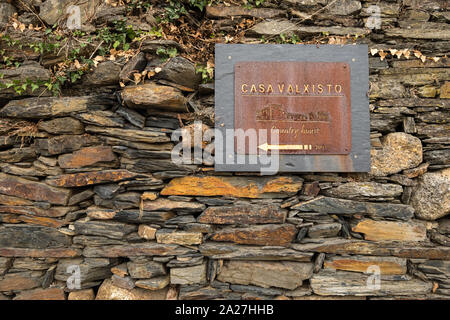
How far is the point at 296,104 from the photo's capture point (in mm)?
2682

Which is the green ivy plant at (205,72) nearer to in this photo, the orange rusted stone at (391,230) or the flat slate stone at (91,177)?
the flat slate stone at (91,177)

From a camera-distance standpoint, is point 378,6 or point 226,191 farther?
point 378,6

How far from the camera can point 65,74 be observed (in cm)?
Result: 274

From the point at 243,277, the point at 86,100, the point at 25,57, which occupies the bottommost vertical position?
the point at 243,277

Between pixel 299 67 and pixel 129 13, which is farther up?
pixel 129 13

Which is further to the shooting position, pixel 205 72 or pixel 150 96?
pixel 205 72

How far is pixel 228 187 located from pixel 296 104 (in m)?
1.18

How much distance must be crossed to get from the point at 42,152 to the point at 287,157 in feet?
8.84

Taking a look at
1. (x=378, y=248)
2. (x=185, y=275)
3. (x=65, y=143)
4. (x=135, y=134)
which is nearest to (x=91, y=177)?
(x=65, y=143)

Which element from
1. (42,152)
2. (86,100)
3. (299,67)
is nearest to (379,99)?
(299,67)

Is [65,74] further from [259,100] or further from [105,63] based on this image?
[259,100]

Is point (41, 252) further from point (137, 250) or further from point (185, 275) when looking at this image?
point (185, 275)

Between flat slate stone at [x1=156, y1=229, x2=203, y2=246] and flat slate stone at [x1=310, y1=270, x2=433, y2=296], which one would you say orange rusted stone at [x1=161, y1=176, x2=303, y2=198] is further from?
flat slate stone at [x1=310, y1=270, x2=433, y2=296]

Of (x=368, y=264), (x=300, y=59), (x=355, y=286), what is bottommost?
(x=355, y=286)
